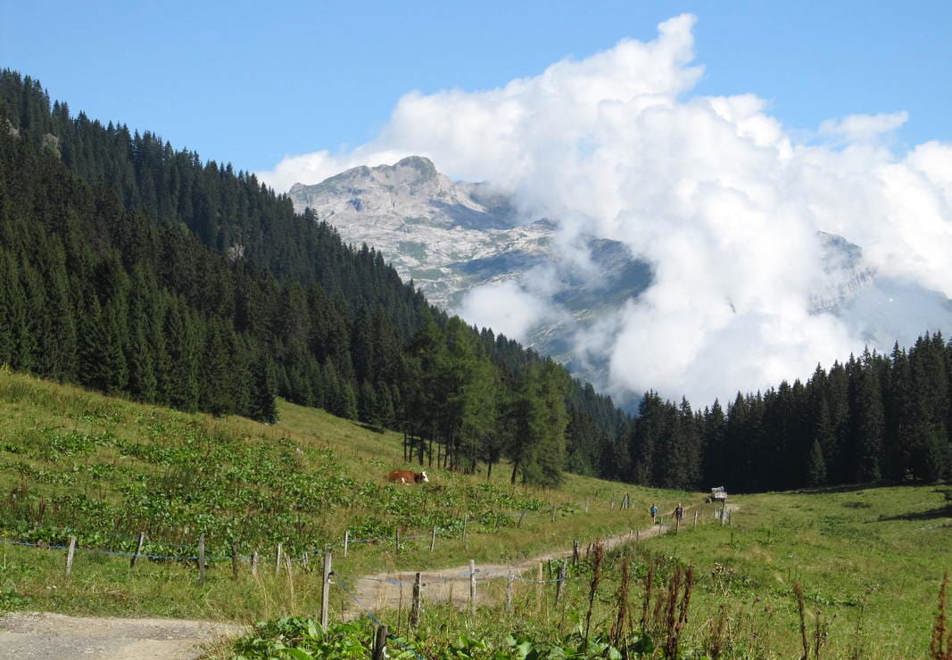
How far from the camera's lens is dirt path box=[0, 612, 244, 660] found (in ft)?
47.6

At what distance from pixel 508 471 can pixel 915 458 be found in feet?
172

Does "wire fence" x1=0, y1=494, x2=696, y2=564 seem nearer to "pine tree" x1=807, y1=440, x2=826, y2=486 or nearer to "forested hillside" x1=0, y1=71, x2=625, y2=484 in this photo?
"forested hillside" x1=0, y1=71, x2=625, y2=484

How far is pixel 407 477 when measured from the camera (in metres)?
55.9

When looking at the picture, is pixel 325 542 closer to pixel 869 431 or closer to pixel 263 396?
pixel 263 396

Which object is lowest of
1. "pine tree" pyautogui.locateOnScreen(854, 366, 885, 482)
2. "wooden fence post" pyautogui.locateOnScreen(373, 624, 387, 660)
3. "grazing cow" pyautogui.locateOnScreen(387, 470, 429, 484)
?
"grazing cow" pyautogui.locateOnScreen(387, 470, 429, 484)

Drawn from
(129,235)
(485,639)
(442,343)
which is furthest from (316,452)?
(129,235)

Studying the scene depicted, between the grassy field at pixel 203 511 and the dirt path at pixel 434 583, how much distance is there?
1009 mm

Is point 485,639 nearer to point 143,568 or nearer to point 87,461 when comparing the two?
point 143,568

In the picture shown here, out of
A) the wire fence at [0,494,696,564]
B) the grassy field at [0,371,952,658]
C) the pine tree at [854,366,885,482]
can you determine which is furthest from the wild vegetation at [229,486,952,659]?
the pine tree at [854,366,885,482]

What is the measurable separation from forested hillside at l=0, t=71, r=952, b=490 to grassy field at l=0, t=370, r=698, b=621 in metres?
22.0

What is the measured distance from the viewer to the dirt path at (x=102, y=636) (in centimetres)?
1452

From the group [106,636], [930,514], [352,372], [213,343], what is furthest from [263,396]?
[106,636]

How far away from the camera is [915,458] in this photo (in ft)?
326

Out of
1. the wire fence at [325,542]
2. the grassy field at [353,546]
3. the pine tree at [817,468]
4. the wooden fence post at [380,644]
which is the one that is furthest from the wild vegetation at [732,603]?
the pine tree at [817,468]
